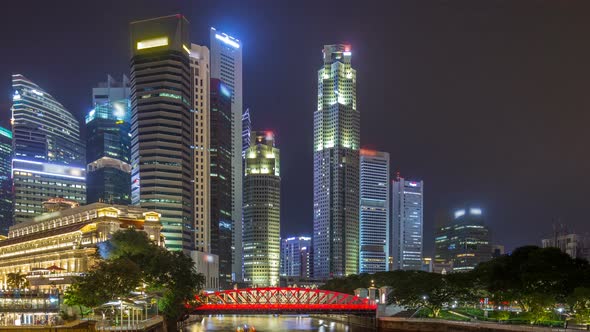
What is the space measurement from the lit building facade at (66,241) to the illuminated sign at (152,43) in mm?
50936

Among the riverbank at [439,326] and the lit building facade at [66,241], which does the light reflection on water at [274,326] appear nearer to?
the riverbank at [439,326]

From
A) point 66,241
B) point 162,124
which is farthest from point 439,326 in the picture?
point 162,124

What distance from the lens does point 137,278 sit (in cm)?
6750

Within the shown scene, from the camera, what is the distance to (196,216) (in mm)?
190125

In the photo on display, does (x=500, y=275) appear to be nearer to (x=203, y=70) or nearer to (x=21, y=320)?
(x=21, y=320)

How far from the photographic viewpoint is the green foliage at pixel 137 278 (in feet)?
211

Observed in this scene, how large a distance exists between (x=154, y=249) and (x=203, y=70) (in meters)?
117

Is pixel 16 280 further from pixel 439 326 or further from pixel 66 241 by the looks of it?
pixel 439 326

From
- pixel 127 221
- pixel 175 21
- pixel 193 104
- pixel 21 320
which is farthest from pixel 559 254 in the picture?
pixel 193 104

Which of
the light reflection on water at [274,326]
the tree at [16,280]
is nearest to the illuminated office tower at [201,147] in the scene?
the light reflection on water at [274,326]

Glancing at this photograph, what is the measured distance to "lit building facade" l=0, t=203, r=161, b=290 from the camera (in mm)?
111000

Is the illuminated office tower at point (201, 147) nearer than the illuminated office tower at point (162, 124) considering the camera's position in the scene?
No

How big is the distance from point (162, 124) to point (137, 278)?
98913 millimetres

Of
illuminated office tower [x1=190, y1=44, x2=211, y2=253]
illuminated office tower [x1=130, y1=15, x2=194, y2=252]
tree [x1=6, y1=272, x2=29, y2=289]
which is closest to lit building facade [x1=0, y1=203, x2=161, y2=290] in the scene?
tree [x1=6, y1=272, x2=29, y2=289]
